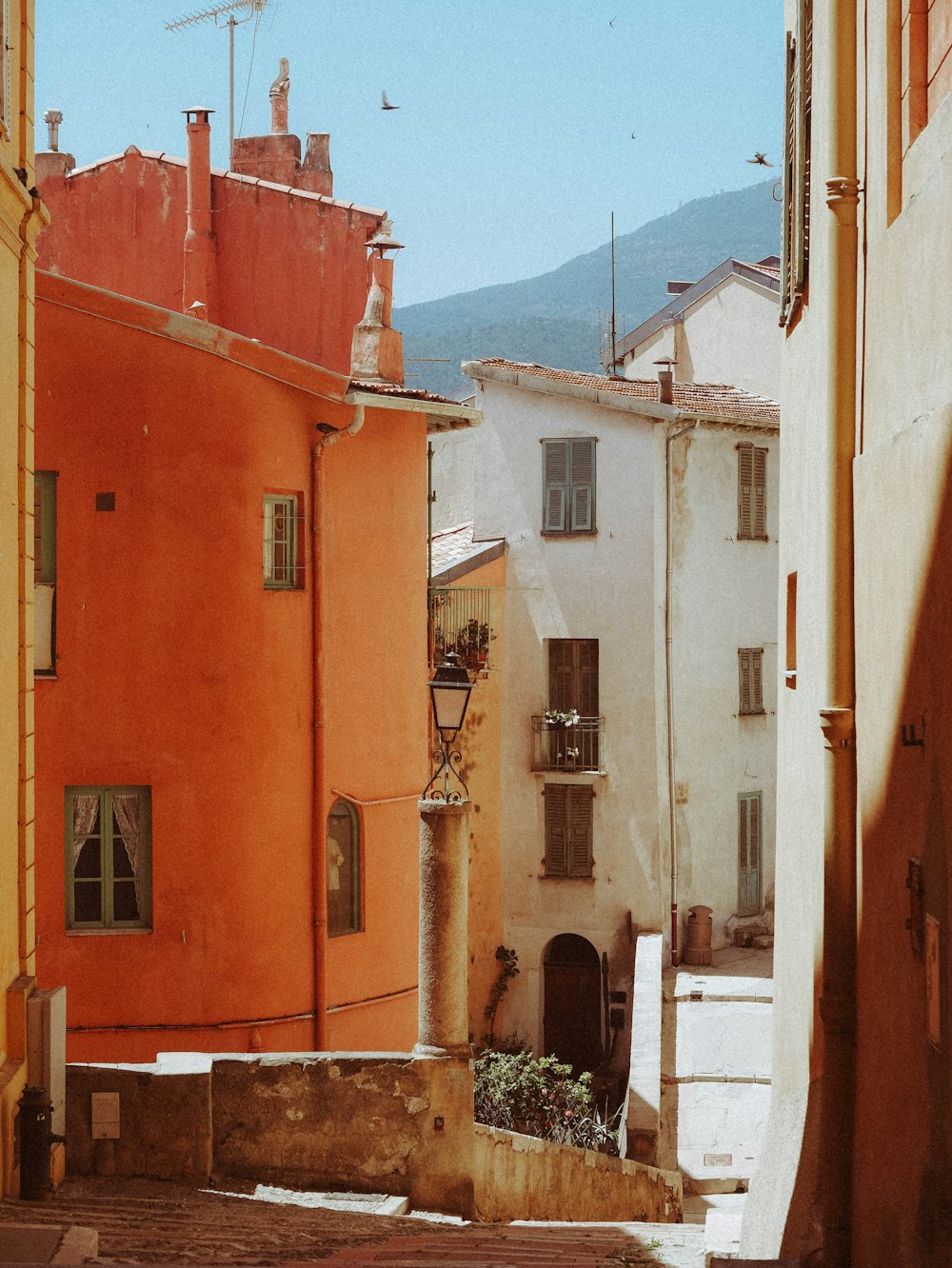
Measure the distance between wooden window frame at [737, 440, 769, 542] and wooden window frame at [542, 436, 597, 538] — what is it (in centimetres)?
239

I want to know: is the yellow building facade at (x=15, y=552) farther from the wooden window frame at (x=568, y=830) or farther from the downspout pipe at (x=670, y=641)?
the downspout pipe at (x=670, y=641)

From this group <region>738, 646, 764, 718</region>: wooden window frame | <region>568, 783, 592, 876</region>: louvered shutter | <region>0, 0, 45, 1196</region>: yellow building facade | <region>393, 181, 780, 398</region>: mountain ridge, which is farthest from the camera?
<region>393, 181, 780, 398</region>: mountain ridge

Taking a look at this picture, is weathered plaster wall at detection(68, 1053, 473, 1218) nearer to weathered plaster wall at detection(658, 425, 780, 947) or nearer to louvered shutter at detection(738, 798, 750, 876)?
weathered plaster wall at detection(658, 425, 780, 947)

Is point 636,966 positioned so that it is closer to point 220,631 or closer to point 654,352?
point 220,631

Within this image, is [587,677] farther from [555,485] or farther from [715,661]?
[555,485]

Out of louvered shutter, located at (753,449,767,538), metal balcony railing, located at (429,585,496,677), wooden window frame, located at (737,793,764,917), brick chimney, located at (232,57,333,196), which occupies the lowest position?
wooden window frame, located at (737,793,764,917)

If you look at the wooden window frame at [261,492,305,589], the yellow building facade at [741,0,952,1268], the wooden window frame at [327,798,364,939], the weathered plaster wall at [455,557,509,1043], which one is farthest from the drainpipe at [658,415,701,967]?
the yellow building facade at [741,0,952,1268]

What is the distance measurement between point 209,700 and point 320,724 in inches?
49.4

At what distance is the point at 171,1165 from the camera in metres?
9.48

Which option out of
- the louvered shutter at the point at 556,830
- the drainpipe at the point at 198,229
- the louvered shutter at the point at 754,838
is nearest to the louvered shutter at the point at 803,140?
the drainpipe at the point at 198,229

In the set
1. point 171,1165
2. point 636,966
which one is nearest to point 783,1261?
point 171,1165

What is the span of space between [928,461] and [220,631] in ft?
32.6

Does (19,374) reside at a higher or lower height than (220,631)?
higher

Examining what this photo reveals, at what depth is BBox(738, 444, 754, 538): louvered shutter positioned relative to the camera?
2469cm
